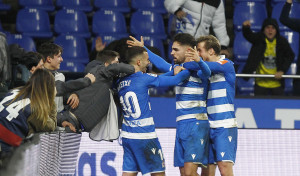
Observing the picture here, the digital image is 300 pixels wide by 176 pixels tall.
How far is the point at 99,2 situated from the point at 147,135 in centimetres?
588

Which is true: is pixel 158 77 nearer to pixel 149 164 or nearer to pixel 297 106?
pixel 149 164

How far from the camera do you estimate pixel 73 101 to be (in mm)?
6508

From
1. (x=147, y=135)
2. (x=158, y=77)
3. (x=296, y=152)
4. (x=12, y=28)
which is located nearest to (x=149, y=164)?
(x=147, y=135)

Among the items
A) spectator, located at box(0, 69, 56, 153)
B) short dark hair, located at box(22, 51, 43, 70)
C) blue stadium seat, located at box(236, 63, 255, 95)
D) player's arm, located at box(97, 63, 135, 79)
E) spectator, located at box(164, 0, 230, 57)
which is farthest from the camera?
blue stadium seat, located at box(236, 63, 255, 95)

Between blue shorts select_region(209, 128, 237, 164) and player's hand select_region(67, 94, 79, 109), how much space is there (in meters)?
1.55

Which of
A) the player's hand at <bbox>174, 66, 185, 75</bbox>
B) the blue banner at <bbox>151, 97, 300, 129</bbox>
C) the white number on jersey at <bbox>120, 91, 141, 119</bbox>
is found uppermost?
the player's hand at <bbox>174, 66, 185, 75</bbox>

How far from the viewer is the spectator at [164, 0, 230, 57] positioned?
9234 millimetres

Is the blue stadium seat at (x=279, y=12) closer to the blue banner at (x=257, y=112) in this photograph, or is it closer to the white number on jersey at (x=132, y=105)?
the blue banner at (x=257, y=112)

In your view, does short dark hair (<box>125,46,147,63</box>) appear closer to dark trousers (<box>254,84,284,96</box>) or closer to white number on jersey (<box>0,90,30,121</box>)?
white number on jersey (<box>0,90,30,121</box>)

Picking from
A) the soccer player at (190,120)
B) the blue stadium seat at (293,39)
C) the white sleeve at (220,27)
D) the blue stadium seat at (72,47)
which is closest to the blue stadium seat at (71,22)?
the blue stadium seat at (72,47)

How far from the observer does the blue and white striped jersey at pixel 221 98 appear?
231 inches

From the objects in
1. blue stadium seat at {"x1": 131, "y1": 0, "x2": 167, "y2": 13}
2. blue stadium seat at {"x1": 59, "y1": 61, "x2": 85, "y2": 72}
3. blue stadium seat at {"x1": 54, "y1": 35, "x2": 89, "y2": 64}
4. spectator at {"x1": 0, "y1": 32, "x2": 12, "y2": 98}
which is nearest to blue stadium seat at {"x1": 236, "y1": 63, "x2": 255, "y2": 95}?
blue stadium seat at {"x1": 131, "y1": 0, "x2": 167, "y2": 13}

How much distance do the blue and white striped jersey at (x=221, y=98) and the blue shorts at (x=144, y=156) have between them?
67 centimetres

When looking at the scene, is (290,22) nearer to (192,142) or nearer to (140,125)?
(192,142)
